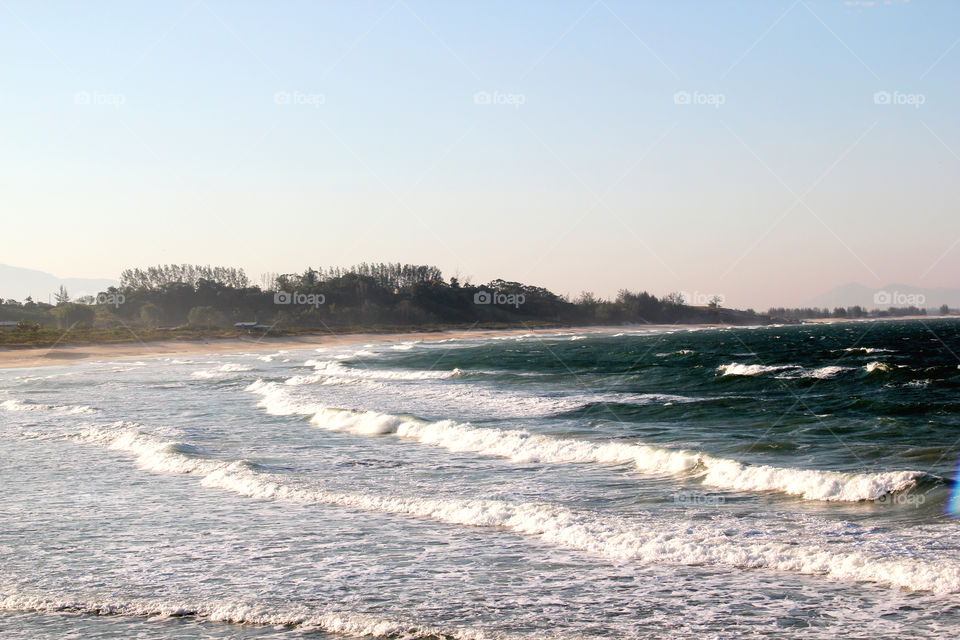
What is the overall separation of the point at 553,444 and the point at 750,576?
9396mm

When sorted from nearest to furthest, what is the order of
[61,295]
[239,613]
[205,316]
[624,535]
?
[239,613] → [624,535] → [205,316] → [61,295]

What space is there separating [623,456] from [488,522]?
19.8ft

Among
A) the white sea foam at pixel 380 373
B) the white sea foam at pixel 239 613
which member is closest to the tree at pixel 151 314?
the white sea foam at pixel 380 373

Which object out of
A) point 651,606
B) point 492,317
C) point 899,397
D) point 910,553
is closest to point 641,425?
point 899,397

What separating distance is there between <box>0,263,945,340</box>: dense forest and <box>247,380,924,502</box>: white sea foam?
94.7m

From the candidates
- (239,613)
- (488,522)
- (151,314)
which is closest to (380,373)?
(488,522)

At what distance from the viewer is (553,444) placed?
18172mm

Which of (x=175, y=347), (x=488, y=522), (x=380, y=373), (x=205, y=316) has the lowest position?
(x=488, y=522)

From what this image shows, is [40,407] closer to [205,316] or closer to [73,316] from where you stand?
[73,316]

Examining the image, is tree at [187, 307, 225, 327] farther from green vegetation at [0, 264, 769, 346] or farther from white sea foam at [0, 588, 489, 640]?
white sea foam at [0, 588, 489, 640]

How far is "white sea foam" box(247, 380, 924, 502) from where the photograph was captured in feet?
42.3

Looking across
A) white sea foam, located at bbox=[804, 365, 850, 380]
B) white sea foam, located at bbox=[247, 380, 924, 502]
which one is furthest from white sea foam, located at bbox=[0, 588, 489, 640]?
white sea foam, located at bbox=[804, 365, 850, 380]

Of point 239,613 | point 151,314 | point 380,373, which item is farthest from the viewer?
point 151,314

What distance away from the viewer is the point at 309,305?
144 meters
